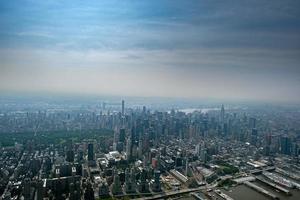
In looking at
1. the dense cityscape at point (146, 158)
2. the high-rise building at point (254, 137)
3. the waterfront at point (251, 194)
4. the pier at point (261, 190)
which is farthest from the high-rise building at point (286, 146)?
the pier at point (261, 190)

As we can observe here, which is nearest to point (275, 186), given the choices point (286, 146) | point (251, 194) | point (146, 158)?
point (251, 194)

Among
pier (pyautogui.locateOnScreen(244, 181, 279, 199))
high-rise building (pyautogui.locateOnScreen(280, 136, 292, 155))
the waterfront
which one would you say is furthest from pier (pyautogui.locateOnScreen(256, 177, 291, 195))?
high-rise building (pyautogui.locateOnScreen(280, 136, 292, 155))

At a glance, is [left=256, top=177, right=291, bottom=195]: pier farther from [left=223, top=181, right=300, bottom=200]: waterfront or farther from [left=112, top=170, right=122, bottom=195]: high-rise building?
[left=112, top=170, right=122, bottom=195]: high-rise building

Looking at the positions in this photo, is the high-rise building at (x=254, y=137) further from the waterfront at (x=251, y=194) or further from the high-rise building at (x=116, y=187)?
the high-rise building at (x=116, y=187)

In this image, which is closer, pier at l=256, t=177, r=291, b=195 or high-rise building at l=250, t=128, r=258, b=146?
pier at l=256, t=177, r=291, b=195

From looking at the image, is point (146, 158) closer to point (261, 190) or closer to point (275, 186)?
point (261, 190)

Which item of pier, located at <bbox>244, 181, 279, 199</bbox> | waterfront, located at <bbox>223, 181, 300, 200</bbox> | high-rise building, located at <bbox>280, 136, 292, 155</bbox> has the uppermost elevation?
high-rise building, located at <bbox>280, 136, 292, 155</bbox>

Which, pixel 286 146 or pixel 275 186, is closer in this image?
pixel 275 186

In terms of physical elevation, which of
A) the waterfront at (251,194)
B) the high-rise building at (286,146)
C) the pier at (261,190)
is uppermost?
the high-rise building at (286,146)

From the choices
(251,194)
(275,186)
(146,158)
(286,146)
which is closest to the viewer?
(251,194)

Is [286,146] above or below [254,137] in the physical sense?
below
